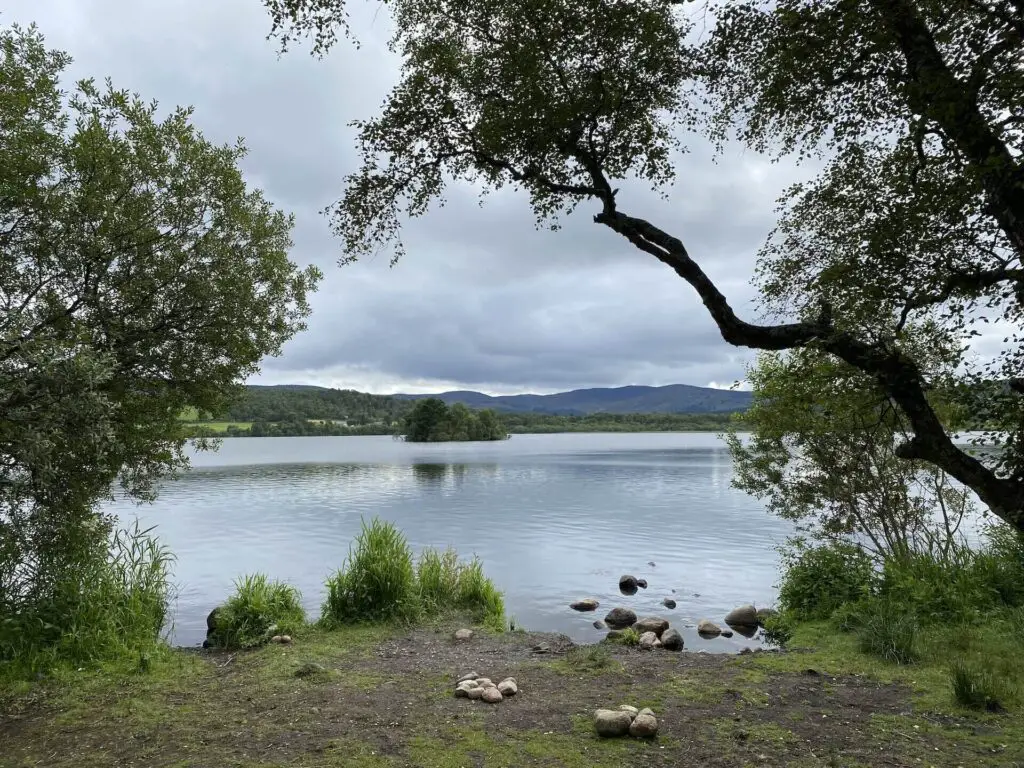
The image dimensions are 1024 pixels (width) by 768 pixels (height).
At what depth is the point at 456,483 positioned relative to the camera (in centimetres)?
5206

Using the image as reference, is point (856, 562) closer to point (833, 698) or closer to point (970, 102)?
point (833, 698)

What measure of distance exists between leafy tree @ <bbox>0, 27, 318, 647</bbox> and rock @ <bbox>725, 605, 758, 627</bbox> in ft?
39.0

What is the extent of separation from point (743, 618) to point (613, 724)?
1051cm

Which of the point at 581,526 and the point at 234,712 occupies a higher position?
the point at 234,712

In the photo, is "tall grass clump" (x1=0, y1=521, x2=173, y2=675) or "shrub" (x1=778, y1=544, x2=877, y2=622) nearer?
"tall grass clump" (x1=0, y1=521, x2=173, y2=675)

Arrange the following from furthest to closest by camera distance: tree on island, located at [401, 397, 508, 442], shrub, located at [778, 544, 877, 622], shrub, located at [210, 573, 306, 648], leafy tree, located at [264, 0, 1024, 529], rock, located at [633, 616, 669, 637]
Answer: tree on island, located at [401, 397, 508, 442] < rock, located at [633, 616, 669, 637] < shrub, located at [778, 544, 877, 622] < shrub, located at [210, 573, 306, 648] < leafy tree, located at [264, 0, 1024, 529]

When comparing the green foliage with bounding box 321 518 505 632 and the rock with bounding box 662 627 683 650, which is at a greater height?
the green foliage with bounding box 321 518 505 632

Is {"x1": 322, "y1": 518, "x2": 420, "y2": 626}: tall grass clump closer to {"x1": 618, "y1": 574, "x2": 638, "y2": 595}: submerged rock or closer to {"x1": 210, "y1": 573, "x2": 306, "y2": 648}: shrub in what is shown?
{"x1": 210, "y1": 573, "x2": 306, "y2": 648}: shrub

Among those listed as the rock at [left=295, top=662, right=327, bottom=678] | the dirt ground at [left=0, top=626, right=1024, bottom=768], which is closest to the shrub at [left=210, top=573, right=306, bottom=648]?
the dirt ground at [left=0, top=626, right=1024, bottom=768]

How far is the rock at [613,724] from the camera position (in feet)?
18.5

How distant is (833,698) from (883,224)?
480 centimetres

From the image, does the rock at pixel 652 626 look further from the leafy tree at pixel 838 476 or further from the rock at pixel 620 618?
the leafy tree at pixel 838 476

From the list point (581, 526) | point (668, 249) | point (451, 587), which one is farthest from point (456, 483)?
point (668, 249)

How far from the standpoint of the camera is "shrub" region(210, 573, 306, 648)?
10266 millimetres
